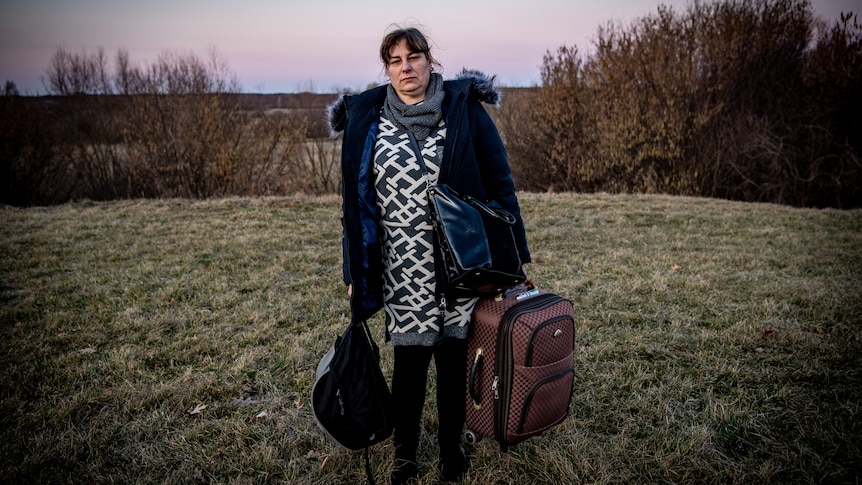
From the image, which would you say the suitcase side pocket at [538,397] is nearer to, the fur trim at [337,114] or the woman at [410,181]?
the woman at [410,181]

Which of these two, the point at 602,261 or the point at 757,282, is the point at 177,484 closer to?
the point at 602,261

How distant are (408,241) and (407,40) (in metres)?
0.86

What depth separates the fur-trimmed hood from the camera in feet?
7.27

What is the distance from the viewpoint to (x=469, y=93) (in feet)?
7.22

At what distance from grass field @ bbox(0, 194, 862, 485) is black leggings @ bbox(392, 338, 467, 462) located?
22 centimetres

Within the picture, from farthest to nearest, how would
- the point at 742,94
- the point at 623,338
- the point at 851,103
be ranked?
the point at 742,94 < the point at 851,103 < the point at 623,338

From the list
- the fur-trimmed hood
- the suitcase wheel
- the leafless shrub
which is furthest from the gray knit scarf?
the leafless shrub

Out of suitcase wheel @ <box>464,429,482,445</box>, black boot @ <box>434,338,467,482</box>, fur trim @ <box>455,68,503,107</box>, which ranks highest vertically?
fur trim @ <box>455,68,503,107</box>

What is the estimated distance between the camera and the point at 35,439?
280cm

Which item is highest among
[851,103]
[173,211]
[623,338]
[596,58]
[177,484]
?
[596,58]

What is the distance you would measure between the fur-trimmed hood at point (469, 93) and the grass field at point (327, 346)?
1.79m

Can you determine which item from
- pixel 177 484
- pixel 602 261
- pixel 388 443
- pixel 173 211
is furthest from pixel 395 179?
pixel 173 211

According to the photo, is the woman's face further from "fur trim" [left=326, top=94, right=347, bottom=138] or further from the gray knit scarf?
"fur trim" [left=326, top=94, right=347, bottom=138]

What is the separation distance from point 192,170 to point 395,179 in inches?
543
